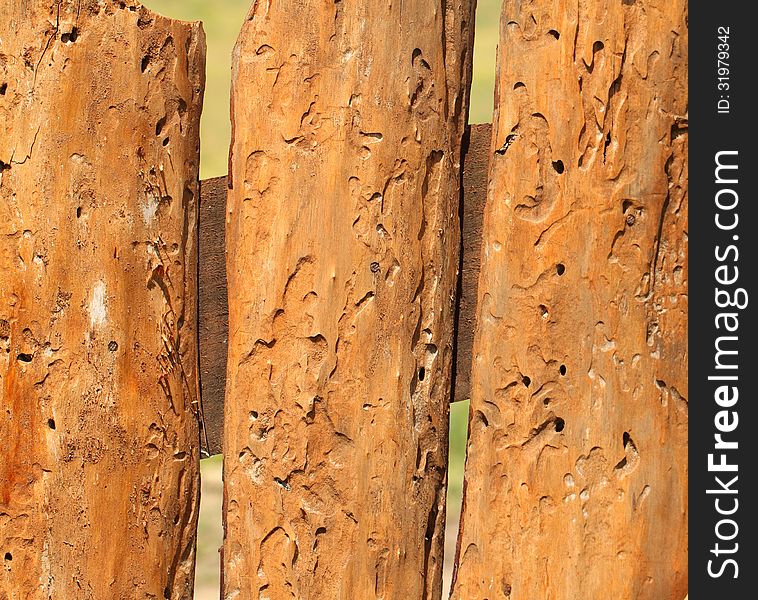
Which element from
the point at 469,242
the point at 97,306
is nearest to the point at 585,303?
the point at 469,242

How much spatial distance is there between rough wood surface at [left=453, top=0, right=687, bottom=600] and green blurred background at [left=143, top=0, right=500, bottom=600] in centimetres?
178

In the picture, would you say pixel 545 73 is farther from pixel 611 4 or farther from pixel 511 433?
pixel 511 433

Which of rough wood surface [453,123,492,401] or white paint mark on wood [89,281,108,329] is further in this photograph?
rough wood surface [453,123,492,401]

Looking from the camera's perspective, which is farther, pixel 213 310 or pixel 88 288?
pixel 213 310

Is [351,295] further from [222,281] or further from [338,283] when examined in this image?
[222,281]

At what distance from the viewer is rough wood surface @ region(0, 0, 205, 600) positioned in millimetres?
1579

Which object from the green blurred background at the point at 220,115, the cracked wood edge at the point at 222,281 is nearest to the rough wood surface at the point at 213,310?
the cracked wood edge at the point at 222,281

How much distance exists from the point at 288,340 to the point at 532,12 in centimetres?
65

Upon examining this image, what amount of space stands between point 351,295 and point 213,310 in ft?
0.88

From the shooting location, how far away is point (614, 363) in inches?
62.9

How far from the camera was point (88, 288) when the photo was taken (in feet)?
5.22

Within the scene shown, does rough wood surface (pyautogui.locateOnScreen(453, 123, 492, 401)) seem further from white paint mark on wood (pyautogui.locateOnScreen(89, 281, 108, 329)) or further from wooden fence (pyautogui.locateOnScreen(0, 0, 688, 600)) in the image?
white paint mark on wood (pyautogui.locateOnScreen(89, 281, 108, 329))

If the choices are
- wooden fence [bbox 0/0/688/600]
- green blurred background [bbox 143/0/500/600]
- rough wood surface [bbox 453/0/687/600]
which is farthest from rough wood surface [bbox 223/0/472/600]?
green blurred background [bbox 143/0/500/600]

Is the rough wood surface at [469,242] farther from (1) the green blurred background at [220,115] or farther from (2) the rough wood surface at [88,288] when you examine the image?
(1) the green blurred background at [220,115]
